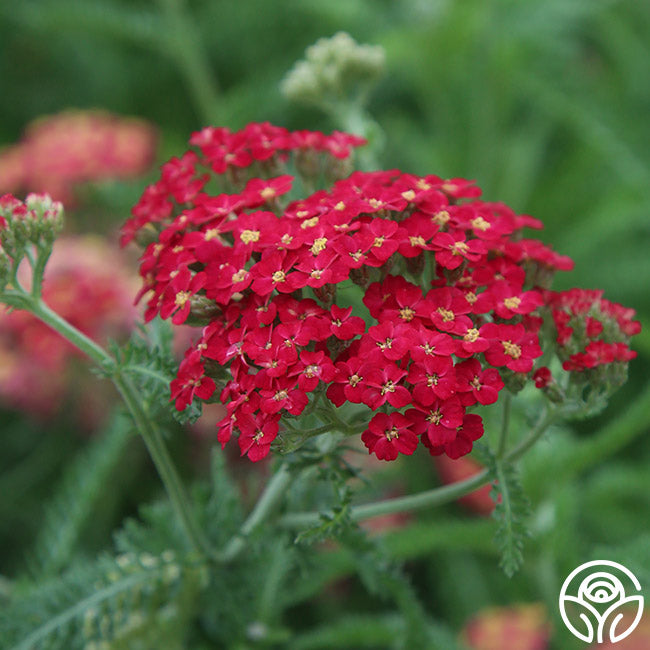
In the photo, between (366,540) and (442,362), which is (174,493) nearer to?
(366,540)

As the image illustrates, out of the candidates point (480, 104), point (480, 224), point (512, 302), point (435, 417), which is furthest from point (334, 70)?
point (480, 104)

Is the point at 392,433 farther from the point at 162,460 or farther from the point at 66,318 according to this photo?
the point at 66,318

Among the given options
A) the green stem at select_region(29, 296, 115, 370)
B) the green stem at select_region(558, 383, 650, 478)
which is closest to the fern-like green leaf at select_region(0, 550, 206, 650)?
the green stem at select_region(29, 296, 115, 370)

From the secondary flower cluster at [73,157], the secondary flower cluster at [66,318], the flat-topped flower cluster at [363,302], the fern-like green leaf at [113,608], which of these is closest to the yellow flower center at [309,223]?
the flat-topped flower cluster at [363,302]

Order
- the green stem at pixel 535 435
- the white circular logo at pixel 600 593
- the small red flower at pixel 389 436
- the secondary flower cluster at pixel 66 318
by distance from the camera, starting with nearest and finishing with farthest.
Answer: the small red flower at pixel 389 436 < the green stem at pixel 535 435 < the white circular logo at pixel 600 593 < the secondary flower cluster at pixel 66 318

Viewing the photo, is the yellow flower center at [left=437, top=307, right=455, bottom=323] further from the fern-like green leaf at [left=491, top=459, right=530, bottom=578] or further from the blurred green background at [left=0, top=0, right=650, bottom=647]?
the blurred green background at [left=0, top=0, right=650, bottom=647]

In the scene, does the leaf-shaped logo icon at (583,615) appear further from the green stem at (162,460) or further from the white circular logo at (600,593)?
the green stem at (162,460)
